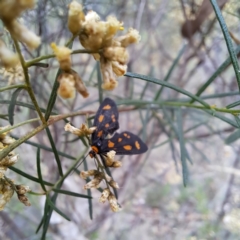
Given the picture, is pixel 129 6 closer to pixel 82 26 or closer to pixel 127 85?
pixel 127 85

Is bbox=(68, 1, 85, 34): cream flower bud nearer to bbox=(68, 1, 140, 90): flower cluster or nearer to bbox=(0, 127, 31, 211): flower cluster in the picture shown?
bbox=(68, 1, 140, 90): flower cluster

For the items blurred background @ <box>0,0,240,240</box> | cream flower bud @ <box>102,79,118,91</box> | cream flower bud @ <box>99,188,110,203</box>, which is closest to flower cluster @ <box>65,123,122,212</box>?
cream flower bud @ <box>99,188,110,203</box>

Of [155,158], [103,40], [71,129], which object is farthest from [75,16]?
[155,158]

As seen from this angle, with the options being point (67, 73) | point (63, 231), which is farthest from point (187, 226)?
point (67, 73)

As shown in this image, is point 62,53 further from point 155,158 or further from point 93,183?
point 155,158

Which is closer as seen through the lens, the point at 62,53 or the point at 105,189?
the point at 62,53

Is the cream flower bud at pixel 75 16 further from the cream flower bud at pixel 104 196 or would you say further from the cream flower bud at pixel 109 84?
the cream flower bud at pixel 104 196
